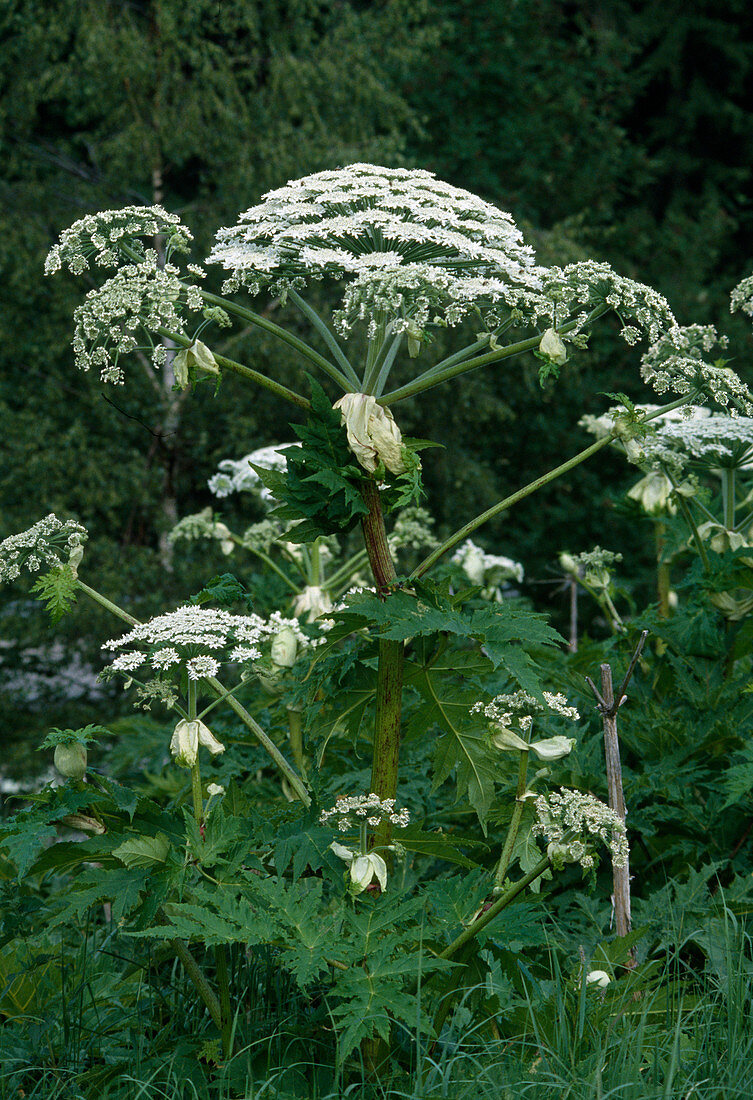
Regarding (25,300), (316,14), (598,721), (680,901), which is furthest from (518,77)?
(680,901)

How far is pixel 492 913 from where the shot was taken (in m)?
2.00

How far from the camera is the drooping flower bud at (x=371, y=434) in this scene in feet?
7.00

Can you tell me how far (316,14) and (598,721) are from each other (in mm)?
7888


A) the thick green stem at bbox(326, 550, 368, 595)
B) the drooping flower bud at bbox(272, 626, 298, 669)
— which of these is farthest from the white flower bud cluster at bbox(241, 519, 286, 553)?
the drooping flower bud at bbox(272, 626, 298, 669)

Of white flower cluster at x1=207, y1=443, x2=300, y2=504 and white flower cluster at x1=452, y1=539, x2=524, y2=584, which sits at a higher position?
white flower cluster at x1=207, y1=443, x2=300, y2=504

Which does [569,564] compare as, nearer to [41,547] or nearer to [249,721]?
[249,721]

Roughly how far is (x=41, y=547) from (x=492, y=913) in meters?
1.27

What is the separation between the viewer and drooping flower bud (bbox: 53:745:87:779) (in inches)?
85.9

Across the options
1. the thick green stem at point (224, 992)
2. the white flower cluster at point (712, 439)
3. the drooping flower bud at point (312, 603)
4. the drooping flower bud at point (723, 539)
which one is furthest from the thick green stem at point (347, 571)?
the thick green stem at point (224, 992)

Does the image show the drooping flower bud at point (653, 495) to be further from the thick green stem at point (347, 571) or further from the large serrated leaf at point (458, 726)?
the large serrated leaf at point (458, 726)

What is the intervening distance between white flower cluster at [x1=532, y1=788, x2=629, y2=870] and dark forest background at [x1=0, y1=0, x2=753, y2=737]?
5.73 meters

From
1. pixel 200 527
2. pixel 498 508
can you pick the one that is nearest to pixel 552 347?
pixel 498 508

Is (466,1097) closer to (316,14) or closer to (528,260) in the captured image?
(528,260)

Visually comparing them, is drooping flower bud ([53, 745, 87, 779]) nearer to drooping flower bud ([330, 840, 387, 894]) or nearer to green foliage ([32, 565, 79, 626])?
green foliage ([32, 565, 79, 626])
